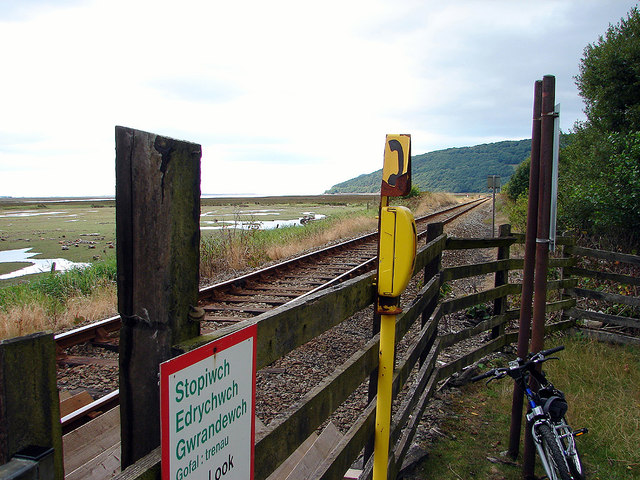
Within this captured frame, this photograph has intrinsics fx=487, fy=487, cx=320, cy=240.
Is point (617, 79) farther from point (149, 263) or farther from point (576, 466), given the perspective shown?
point (149, 263)

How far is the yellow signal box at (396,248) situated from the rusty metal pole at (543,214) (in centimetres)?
174

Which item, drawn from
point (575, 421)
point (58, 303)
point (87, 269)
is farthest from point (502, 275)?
point (87, 269)

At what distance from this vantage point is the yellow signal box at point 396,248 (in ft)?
7.14

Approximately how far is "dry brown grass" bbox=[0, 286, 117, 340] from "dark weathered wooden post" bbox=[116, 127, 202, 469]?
463 centimetres

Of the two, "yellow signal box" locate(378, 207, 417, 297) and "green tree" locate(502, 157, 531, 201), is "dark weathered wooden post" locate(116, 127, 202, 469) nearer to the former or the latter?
"yellow signal box" locate(378, 207, 417, 297)

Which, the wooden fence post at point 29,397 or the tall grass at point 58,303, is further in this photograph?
the tall grass at point 58,303

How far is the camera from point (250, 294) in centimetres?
799

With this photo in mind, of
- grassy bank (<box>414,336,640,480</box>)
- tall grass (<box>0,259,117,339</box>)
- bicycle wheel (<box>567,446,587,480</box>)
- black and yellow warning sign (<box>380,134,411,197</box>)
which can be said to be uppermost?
black and yellow warning sign (<box>380,134,411,197</box>)

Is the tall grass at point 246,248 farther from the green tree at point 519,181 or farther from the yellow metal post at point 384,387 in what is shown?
the green tree at point 519,181

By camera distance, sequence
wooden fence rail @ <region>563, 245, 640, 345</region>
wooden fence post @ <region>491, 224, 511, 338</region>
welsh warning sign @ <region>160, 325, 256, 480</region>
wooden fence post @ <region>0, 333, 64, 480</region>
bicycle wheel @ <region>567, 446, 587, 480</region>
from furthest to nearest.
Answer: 1. wooden fence rail @ <region>563, 245, 640, 345</region>
2. wooden fence post @ <region>491, 224, 511, 338</region>
3. bicycle wheel @ <region>567, 446, 587, 480</region>
4. welsh warning sign @ <region>160, 325, 256, 480</region>
5. wooden fence post @ <region>0, 333, 64, 480</region>

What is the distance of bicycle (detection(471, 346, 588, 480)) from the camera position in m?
2.72

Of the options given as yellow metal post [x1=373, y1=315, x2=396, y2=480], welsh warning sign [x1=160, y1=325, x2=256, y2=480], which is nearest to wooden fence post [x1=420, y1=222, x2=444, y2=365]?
yellow metal post [x1=373, y1=315, x2=396, y2=480]

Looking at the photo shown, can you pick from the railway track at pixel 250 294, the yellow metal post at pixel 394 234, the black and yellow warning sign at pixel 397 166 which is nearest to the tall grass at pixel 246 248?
→ the railway track at pixel 250 294

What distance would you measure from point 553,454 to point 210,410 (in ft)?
8.01
